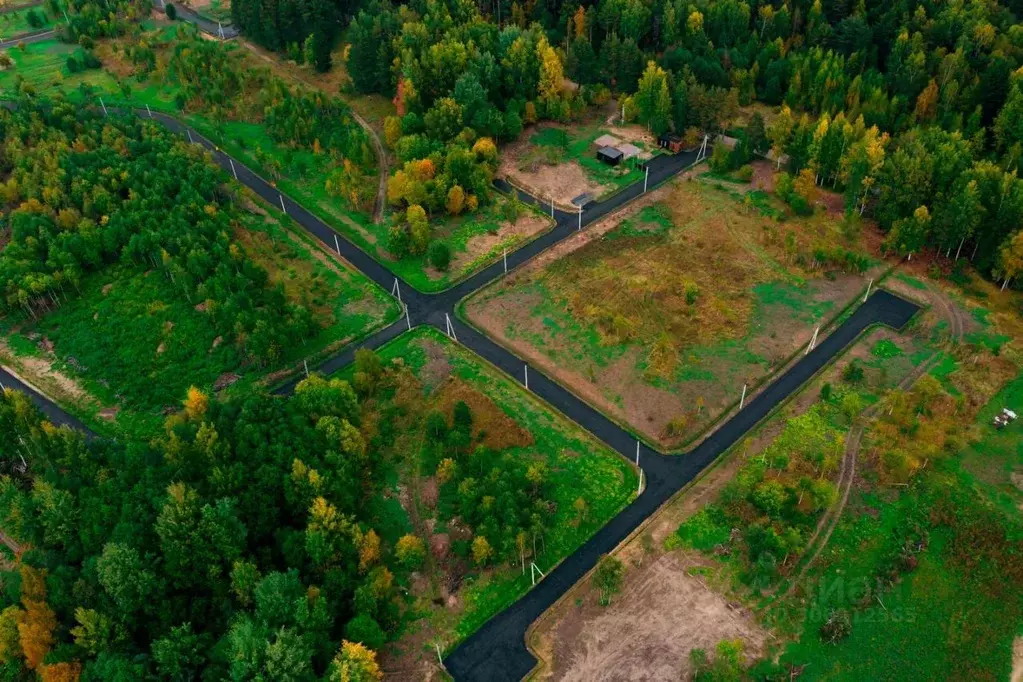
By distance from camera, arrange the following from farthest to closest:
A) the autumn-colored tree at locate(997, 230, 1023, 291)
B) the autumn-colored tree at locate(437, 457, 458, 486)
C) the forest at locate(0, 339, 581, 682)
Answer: the autumn-colored tree at locate(997, 230, 1023, 291), the autumn-colored tree at locate(437, 457, 458, 486), the forest at locate(0, 339, 581, 682)

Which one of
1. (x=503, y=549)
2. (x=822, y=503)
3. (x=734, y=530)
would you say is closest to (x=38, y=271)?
(x=503, y=549)

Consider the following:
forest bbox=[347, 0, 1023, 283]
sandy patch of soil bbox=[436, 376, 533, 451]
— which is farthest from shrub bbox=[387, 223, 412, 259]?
Result: sandy patch of soil bbox=[436, 376, 533, 451]

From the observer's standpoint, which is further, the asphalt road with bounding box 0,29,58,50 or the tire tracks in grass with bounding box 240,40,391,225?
the asphalt road with bounding box 0,29,58,50

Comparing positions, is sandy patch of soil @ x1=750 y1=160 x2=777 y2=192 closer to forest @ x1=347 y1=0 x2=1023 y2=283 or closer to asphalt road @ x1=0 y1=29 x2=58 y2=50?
forest @ x1=347 y1=0 x2=1023 y2=283

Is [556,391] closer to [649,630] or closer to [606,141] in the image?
[649,630]

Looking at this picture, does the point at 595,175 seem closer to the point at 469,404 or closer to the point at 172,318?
the point at 469,404

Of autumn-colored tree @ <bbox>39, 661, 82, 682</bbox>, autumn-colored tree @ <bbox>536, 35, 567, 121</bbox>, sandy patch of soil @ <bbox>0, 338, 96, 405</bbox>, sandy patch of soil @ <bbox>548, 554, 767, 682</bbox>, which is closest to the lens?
autumn-colored tree @ <bbox>39, 661, 82, 682</bbox>

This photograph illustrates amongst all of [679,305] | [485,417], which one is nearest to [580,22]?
[679,305]
